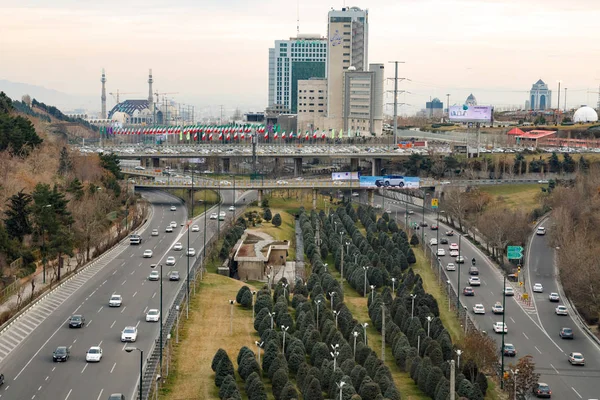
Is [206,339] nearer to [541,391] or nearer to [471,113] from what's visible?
[541,391]

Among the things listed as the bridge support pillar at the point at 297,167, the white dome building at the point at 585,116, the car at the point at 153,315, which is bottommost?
the car at the point at 153,315

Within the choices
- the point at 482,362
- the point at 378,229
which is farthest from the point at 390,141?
the point at 482,362

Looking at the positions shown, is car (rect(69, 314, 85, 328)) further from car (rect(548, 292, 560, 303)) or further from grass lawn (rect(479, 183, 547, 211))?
grass lawn (rect(479, 183, 547, 211))

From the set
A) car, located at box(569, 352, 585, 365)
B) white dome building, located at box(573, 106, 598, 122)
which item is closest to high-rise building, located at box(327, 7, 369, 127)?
white dome building, located at box(573, 106, 598, 122)

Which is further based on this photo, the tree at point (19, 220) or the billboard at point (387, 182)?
the billboard at point (387, 182)

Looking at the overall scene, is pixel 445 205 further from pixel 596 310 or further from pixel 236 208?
pixel 596 310

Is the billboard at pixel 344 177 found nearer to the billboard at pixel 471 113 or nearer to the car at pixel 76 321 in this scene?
the billboard at pixel 471 113

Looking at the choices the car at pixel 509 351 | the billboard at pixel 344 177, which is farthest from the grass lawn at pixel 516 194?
the car at pixel 509 351
